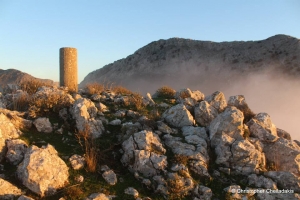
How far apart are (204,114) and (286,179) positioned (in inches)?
132

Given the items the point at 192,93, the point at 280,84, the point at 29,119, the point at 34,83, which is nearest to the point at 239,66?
the point at 280,84

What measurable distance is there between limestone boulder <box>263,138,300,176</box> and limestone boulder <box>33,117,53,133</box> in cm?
679

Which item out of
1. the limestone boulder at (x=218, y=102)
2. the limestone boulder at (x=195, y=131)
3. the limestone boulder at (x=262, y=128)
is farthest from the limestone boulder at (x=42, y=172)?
the limestone boulder at (x=262, y=128)

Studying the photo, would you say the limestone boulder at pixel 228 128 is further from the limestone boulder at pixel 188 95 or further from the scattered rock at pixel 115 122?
the limestone boulder at pixel 188 95

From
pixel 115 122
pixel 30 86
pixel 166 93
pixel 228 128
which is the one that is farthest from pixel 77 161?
pixel 166 93

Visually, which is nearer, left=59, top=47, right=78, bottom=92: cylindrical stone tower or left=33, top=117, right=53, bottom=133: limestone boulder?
left=33, top=117, right=53, bottom=133: limestone boulder

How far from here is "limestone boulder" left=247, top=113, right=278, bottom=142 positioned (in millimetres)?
9156

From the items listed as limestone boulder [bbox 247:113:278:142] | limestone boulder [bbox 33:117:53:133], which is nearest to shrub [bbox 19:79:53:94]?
limestone boulder [bbox 33:117:53:133]

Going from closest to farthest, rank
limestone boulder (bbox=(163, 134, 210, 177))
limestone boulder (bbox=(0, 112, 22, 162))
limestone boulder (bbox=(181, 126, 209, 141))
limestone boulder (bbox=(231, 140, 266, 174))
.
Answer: limestone boulder (bbox=(0, 112, 22, 162)) → limestone boulder (bbox=(163, 134, 210, 177)) → limestone boulder (bbox=(231, 140, 266, 174)) → limestone boulder (bbox=(181, 126, 209, 141))

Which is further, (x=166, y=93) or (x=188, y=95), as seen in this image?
(x=166, y=93)

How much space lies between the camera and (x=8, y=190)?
20.1 ft

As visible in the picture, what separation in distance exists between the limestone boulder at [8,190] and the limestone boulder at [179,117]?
203 inches

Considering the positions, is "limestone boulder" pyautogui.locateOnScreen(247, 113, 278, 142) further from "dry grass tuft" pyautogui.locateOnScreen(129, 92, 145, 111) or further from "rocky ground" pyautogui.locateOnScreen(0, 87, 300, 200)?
"dry grass tuft" pyautogui.locateOnScreen(129, 92, 145, 111)

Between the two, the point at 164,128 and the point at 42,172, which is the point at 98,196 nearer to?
the point at 42,172
